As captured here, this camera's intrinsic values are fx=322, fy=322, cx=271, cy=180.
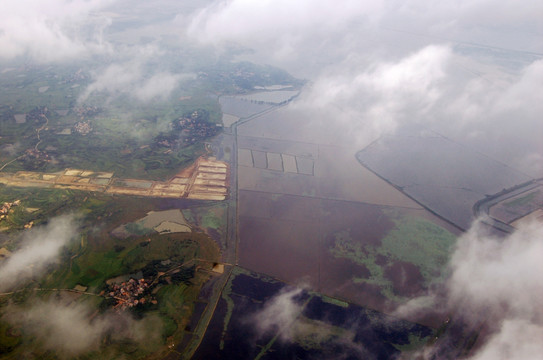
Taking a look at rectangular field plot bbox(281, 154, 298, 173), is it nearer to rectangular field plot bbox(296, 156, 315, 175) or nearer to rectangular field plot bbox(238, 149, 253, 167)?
rectangular field plot bbox(296, 156, 315, 175)

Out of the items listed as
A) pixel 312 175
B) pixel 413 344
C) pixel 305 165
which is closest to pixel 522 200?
pixel 312 175

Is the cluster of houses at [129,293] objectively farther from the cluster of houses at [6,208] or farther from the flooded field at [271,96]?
the flooded field at [271,96]

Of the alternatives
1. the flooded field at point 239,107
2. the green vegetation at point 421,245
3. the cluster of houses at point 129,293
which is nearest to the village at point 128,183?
the cluster of houses at point 129,293

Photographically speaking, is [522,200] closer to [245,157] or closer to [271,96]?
[245,157]

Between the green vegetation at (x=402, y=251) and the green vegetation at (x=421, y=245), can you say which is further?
the green vegetation at (x=421, y=245)

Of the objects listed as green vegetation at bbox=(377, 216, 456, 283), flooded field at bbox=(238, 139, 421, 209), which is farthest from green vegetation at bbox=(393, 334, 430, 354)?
flooded field at bbox=(238, 139, 421, 209)

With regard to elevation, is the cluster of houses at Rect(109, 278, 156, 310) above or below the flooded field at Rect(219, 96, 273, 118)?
below
